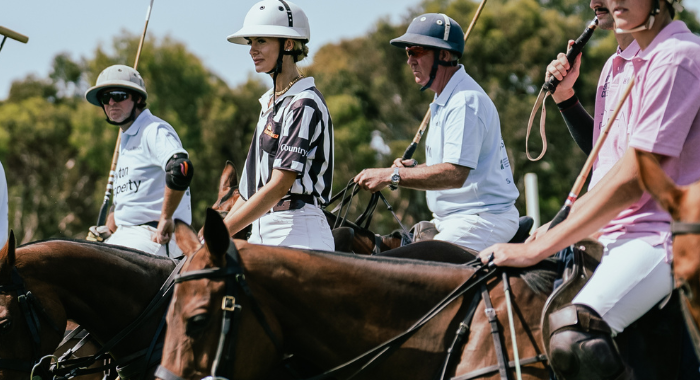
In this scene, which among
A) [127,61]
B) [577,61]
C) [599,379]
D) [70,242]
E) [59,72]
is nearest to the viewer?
[599,379]

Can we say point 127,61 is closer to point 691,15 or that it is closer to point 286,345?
point 691,15

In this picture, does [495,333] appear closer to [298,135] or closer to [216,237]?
[216,237]

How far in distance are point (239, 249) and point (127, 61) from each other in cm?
3045

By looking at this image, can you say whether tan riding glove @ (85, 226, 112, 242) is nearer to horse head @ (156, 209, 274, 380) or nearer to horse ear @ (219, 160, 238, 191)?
horse ear @ (219, 160, 238, 191)

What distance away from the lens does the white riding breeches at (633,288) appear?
3.08m

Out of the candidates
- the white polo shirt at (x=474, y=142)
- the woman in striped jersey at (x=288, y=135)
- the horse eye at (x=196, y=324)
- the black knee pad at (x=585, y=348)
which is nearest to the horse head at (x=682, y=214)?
the black knee pad at (x=585, y=348)

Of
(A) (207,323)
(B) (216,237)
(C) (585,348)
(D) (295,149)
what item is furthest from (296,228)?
(C) (585,348)

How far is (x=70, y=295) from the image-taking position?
186 inches

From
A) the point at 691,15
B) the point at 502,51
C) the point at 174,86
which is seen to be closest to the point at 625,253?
the point at 502,51

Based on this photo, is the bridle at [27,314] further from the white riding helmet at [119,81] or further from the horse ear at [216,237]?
the white riding helmet at [119,81]

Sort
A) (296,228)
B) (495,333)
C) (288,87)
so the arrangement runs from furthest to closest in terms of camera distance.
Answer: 1. (288,87)
2. (296,228)
3. (495,333)

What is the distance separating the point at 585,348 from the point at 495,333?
1.28ft

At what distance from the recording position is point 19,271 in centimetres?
461

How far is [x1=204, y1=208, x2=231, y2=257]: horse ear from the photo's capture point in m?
3.19
